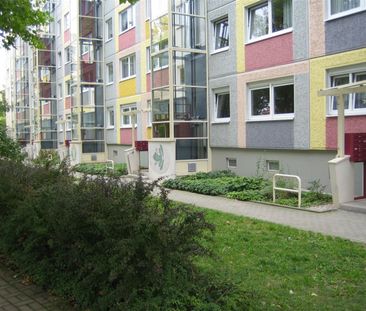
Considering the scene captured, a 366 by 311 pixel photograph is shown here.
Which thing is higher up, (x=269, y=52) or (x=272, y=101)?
(x=269, y=52)

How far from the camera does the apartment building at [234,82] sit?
12.9 m

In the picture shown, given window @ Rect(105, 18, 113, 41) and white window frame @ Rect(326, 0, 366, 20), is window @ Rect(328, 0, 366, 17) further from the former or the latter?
window @ Rect(105, 18, 113, 41)

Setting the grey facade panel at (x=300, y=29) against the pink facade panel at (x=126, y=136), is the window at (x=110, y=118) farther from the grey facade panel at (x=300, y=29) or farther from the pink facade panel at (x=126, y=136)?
the grey facade panel at (x=300, y=29)

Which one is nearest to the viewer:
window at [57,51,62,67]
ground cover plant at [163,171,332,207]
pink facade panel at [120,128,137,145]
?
ground cover plant at [163,171,332,207]

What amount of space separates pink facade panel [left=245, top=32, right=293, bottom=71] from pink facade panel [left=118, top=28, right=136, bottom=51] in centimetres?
999

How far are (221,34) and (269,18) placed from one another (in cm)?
290

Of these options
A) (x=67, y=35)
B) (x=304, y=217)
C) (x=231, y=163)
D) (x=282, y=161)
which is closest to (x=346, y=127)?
(x=282, y=161)

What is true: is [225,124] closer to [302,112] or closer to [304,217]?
[302,112]

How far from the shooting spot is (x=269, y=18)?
50.0 ft

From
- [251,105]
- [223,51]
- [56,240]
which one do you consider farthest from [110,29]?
[56,240]

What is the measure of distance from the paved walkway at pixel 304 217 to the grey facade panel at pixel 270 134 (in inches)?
116

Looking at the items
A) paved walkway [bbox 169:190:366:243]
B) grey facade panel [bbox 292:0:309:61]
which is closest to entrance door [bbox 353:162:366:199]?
paved walkway [bbox 169:190:366:243]

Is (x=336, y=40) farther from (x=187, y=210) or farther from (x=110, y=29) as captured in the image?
(x=110, y=29)

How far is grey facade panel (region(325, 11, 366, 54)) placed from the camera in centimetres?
1189
